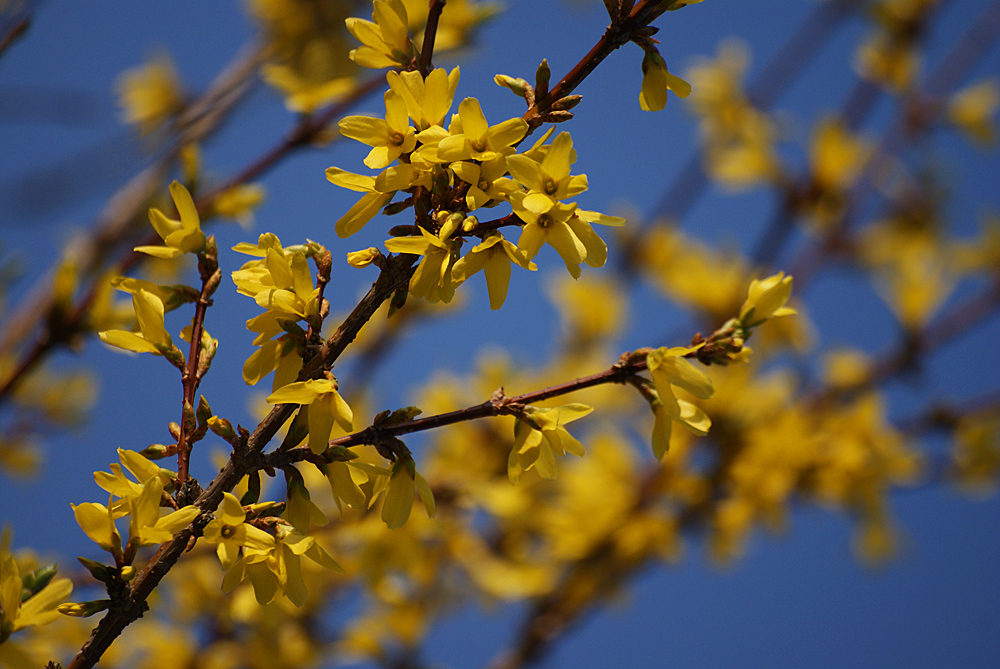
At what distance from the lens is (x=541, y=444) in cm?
97

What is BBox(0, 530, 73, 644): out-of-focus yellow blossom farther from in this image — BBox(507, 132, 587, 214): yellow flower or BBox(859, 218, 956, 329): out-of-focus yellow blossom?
BBox(859, 218, 956, 329): out-of-focus yellow blossom

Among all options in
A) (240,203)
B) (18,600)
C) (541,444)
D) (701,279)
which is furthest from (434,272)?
(701,279)

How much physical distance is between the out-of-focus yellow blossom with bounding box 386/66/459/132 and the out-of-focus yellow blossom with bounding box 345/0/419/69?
0.16m

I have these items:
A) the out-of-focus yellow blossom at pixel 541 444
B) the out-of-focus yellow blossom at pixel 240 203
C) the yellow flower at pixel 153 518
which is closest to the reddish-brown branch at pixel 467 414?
the out-of-focus yellow blossom at pixel 541 444

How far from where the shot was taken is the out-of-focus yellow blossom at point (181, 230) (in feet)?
3.42

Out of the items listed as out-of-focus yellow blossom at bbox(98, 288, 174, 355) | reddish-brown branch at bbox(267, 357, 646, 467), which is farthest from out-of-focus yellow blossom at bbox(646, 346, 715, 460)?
out-of-focus yellow blossom at bbox(98, 288, 174, 355)

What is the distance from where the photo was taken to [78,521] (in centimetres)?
86

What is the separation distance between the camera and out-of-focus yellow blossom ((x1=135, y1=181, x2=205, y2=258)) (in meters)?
1.04

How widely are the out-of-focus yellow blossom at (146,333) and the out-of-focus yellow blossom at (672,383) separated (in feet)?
2.56

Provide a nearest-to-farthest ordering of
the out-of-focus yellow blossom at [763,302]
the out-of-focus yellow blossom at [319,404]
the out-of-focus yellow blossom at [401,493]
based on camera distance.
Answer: the out-of-focus yellow blossom at [319,404] < the out-of-focus yellow blossom at [401,493] < the out-of-focus yellow blossom at [763,302]

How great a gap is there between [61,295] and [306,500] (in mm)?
1111

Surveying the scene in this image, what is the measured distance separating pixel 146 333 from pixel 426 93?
59cm

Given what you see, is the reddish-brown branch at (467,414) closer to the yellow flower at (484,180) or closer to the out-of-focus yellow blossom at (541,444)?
the out-of-focus yellow blossom at (541,444)

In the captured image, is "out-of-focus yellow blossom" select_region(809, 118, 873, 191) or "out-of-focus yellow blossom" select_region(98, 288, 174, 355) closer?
"out-of-focus yellow blossom" select_region(98, 288, 174, 355)
